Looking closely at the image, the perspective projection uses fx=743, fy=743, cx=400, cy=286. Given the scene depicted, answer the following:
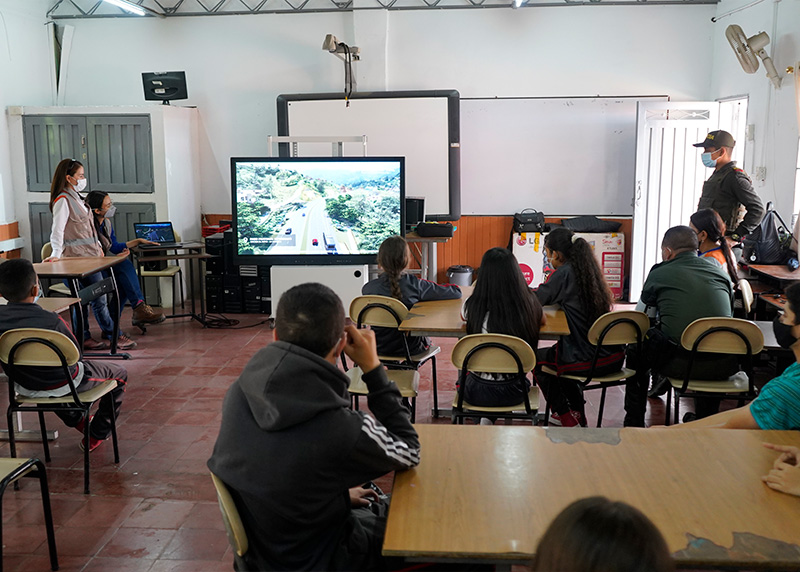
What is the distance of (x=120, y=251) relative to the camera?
6.56 metres

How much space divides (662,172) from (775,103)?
1821 millimetres

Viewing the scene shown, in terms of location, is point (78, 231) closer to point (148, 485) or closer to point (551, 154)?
point (148, 485)

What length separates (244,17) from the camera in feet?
27.3

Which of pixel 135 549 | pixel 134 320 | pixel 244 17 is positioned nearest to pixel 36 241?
pixel 134 320

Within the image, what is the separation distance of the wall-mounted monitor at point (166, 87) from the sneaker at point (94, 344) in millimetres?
2864

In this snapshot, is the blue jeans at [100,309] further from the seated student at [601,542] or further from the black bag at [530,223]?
the seated student at [601,542]

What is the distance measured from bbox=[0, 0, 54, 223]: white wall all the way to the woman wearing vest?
205cm

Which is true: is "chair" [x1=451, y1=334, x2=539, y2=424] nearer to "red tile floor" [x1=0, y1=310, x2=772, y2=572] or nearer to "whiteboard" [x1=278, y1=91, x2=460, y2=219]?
"red tile floor" [x1=0, y1=310, x2=772, y2=572]

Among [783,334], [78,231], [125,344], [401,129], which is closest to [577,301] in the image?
[783,334]

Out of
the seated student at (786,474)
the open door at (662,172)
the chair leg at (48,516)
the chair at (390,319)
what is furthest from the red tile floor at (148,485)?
the open door at (662,172)

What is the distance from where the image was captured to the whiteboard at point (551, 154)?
8086 mm

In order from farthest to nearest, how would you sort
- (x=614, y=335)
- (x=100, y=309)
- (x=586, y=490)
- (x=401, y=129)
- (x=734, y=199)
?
(x=401, y=129)
(x=100, y=309)
(x=734, y=199)
(x=614, y=335)
(x=586, y=490)

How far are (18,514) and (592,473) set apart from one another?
2.70 m

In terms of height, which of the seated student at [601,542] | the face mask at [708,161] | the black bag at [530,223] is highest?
the face mask at [708,161]
